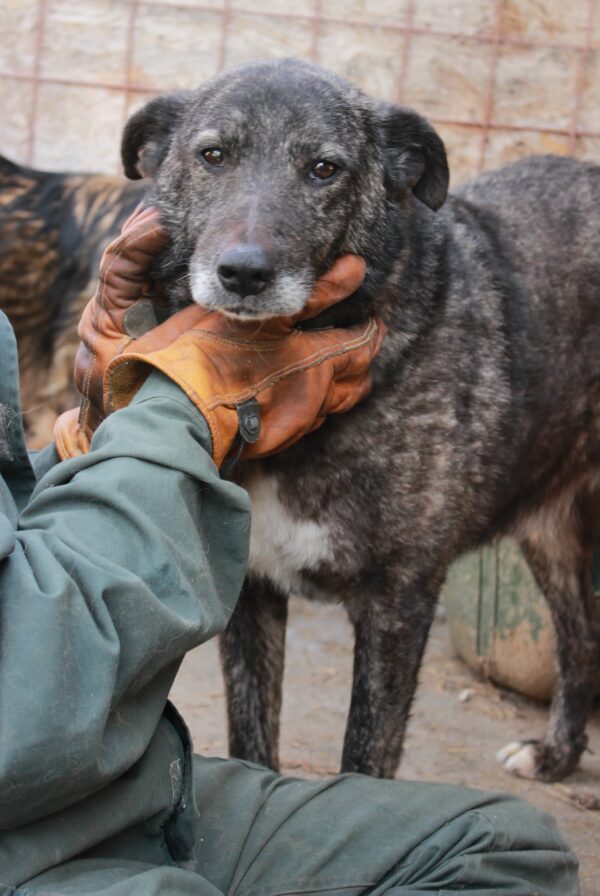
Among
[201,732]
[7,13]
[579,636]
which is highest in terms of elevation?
[7,13]

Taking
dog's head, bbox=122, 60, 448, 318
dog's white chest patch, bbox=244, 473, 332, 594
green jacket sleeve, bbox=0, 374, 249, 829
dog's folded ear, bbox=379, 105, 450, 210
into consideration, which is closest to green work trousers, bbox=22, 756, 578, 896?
green jacket sleeve, bbox=0, 374, 249, 829

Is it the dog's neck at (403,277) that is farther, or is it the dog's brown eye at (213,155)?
the dog's neck at (403,277)

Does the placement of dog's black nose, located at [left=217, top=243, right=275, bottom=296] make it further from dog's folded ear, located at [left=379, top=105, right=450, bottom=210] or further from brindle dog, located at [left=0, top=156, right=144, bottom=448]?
brindle dog, located at [left=0, top=156, right=144, bottom=448]

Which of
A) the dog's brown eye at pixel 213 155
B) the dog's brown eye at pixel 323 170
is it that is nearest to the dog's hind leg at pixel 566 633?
the dog's brown eye at pixel 323 170

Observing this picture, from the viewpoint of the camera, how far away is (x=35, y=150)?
541 centimetres

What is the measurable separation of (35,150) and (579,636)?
311 centimetres

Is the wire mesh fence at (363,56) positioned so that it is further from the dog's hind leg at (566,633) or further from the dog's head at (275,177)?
the dog's head at (275,177)

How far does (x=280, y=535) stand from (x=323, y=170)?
0.88 meters

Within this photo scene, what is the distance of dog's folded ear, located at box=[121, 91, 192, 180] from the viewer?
113 inches

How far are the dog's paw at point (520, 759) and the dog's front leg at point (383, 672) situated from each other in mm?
1014

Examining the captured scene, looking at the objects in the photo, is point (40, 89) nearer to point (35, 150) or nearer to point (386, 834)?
point (35, 150)

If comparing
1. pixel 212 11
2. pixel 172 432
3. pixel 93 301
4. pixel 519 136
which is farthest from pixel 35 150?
pixel 172 432

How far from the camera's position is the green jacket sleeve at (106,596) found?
5.45ft

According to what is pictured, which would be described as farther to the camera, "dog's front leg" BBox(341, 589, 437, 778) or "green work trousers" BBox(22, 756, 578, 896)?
"dog's front leg" BBox(341, 589, 437, 778)
